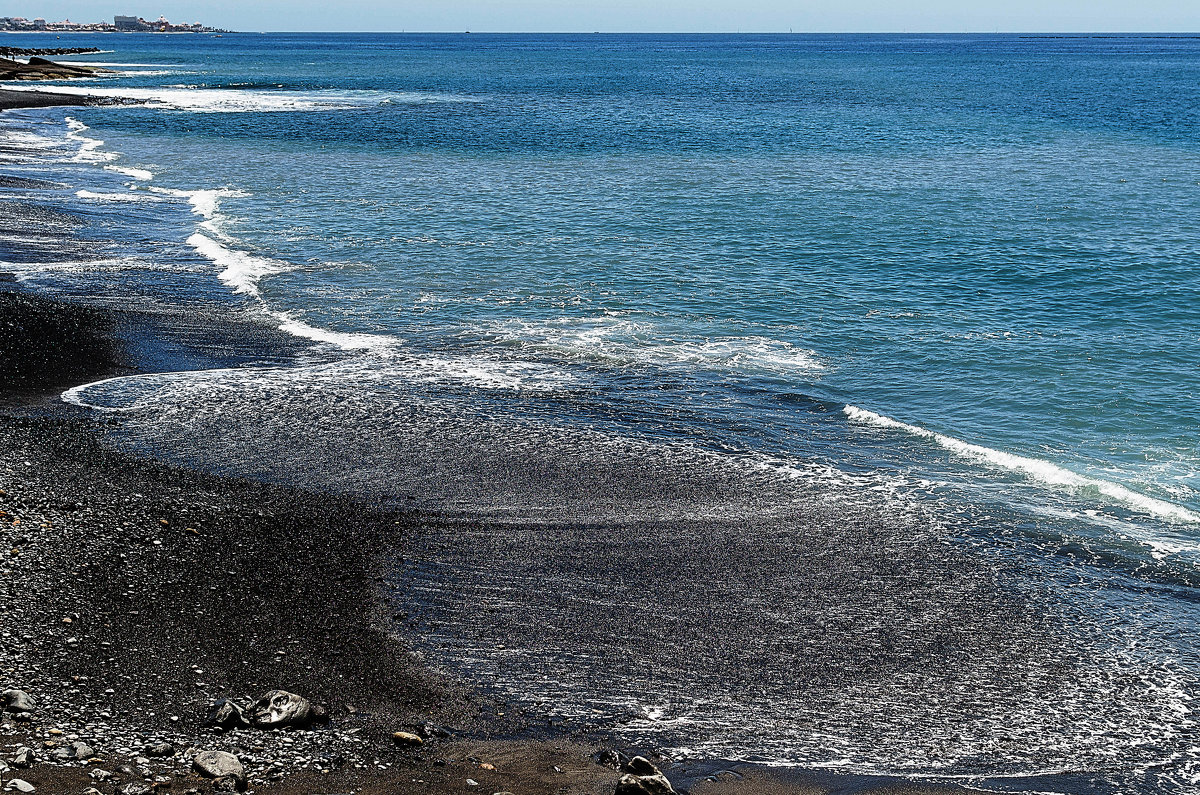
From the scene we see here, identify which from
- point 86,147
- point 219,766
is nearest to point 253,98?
point 86,147

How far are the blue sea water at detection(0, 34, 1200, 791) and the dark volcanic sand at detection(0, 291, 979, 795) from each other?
31.0 inches

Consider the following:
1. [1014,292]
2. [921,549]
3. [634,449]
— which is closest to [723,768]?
[921,549]

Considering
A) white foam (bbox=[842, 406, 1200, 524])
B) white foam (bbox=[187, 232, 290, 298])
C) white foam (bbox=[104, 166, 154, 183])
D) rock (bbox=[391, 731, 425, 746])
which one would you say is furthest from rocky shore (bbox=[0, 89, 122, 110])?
rock (bbox=[391, 731, 425, 746])

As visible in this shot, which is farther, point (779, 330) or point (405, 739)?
point (779, 330)

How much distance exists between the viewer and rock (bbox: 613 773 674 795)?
759 cm

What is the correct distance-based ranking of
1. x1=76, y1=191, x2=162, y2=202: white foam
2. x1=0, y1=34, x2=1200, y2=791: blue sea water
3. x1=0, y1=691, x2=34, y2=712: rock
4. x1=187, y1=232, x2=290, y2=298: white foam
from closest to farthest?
1. x1=0, y1=691, x2=34, y2=712: rock
2. x1=0, y1=34, x2=1200, y2=791: blue sea water
3. x1=187, y1=232, x2=290, y2=298: white foam
4. x1=76, y1=191, x2=162, y2=202: white foam

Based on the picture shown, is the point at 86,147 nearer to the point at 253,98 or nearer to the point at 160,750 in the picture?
the point at 253,98

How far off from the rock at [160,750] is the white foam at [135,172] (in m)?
39.3

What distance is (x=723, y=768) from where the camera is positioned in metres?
8.36

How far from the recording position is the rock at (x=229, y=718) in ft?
26.8

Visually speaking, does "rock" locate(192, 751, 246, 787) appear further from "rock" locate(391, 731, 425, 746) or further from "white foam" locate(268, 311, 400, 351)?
"white foam" locate(268, 311, 400, 351)

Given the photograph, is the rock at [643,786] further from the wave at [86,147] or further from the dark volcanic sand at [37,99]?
the dark volcanic sand at [37,99]

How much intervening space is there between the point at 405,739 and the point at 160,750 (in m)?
1.85

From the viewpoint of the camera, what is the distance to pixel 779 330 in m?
22.6
